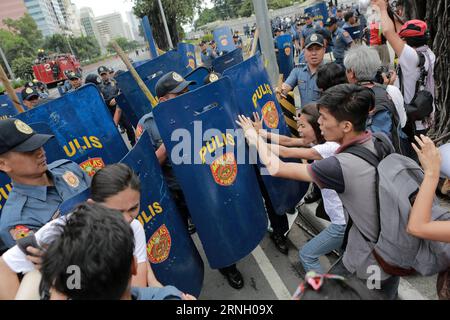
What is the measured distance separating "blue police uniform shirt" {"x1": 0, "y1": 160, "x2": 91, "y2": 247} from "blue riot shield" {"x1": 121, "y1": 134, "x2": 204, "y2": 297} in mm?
359

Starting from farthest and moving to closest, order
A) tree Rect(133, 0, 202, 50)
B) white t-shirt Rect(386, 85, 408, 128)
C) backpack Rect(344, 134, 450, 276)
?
tree Rect(133, 0, 202, 50) → white t-shirt Rect(386, 85, 408, 128) → backpack Rect(344, 134, 450, 276)

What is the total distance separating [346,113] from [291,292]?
1.57 m

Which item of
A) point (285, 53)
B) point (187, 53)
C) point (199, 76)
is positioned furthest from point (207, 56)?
point (199, 76)

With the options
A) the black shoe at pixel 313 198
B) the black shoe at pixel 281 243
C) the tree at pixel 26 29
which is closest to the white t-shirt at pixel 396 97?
Result: the black shoe at pixel 313 198

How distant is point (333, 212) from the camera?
Result: 2.12m

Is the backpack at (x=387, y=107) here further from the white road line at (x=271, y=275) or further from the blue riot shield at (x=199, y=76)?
the blue riot shield at (x=199, y=76)

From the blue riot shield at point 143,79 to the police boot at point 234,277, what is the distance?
2281 mm

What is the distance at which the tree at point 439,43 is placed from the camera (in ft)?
9.25

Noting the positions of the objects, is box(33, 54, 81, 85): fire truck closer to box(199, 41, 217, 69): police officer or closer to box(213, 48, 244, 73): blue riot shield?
box(199, 41, 217, 69): police officer

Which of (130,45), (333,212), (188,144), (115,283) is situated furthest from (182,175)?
(130,45)

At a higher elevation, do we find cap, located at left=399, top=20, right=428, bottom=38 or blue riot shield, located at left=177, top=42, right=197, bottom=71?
blue riot shield, located at left=177, top=42, right=197, bottom=71

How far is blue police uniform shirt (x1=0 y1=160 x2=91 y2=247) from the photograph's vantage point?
1.57 meters

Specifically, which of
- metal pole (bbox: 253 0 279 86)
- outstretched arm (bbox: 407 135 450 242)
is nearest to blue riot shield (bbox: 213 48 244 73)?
metal pole (bbox: 253 0 279 86)

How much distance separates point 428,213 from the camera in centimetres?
124
